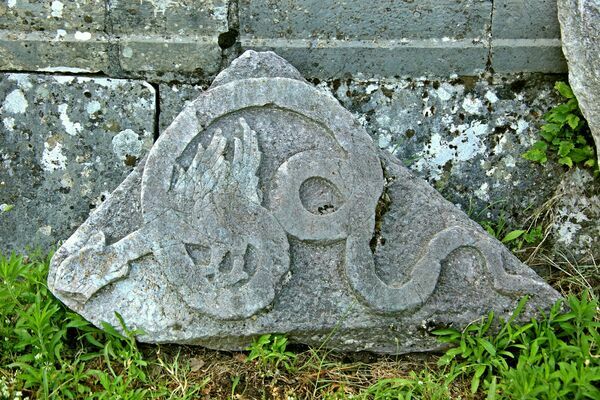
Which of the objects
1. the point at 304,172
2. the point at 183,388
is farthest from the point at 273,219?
the point at 183,388

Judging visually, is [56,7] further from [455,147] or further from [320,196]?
[455,147]

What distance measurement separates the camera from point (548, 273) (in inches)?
128

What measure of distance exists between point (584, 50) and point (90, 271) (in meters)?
2.18

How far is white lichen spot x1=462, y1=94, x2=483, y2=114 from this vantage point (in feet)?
10.5

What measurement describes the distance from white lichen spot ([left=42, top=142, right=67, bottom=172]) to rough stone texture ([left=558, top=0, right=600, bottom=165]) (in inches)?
90.5

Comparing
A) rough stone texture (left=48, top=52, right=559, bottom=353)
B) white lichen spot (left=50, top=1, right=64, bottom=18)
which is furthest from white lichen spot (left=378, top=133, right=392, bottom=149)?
white lichen spot (left=50, top=1, right=64, bottom=18)

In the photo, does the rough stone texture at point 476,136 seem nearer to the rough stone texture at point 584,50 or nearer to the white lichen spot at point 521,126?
the white lichen spot at point 521,126

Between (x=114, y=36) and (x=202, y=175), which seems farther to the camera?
(x=114, y=36)

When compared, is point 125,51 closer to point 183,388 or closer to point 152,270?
point 152,270

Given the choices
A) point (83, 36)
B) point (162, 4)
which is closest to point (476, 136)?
point (162, 4)

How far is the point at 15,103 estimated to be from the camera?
3209 millimetres

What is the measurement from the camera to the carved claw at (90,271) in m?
2.70

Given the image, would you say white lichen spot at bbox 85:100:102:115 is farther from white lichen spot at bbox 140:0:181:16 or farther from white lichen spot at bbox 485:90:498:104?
white lichen spot at bbox 485:90:498:104

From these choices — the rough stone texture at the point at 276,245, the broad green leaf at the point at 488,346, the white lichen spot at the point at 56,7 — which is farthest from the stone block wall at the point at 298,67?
the broad green leaf at the point at 488,346
